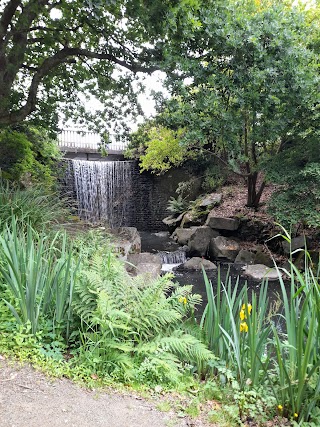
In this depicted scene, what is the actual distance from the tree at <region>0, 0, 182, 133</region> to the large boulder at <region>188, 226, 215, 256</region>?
4.59 metres

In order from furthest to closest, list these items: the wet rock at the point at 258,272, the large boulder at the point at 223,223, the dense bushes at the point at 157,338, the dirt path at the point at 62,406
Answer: the large boulder at the point at 223,223
the wet rock at the point at 258,272
the dense bushes at the point at 157,338
the dirt path at the point at 62,406

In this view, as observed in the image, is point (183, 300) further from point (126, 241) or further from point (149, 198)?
point (149, 198)

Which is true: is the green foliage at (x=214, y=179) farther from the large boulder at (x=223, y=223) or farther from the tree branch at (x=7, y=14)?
the tree branch at (x=7, y=14)

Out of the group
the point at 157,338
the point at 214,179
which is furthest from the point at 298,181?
the point at 157,338

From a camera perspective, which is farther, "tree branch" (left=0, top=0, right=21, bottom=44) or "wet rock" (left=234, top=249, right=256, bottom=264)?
"wet rock" (left=234, top=249, right=256, bottom=264)

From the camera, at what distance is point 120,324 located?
2172 millimetres

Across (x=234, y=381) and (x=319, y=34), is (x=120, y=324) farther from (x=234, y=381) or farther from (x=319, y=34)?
(x=319, y=34)

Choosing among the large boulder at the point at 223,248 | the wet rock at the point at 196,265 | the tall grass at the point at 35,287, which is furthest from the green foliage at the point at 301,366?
the large boulder at the point at 223,248

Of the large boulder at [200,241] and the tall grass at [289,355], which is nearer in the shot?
the tall grass at [289,355]

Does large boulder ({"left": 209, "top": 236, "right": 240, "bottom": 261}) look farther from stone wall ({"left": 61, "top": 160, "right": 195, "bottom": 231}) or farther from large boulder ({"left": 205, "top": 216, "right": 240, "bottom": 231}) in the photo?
stone wall ({"left": 61, "top": 160, "right": 195, "bottom": 231})

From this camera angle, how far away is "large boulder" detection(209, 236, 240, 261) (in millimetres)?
9742

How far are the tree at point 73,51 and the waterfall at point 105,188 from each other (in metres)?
6.04

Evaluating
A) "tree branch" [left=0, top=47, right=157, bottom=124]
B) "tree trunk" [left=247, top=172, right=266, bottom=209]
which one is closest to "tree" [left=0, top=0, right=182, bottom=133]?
"tree branch" [left=0, top=47, right=157, bottom=124]

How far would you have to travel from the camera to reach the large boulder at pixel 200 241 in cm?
1021
